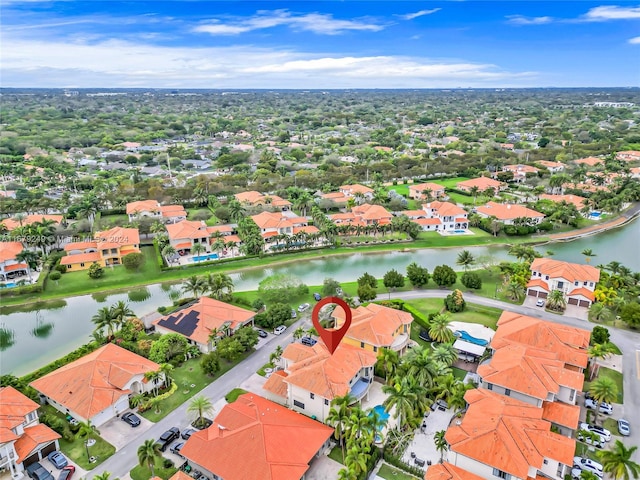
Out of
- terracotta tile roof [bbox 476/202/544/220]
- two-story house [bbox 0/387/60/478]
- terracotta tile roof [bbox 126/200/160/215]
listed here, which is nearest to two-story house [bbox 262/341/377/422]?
two-story house [bbox 0/387/60/478]

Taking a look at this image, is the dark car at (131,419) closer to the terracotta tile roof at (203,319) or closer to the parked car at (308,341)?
the terracotta tile roof at (203,319)

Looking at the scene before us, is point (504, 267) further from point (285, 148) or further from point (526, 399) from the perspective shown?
point (285, 148)

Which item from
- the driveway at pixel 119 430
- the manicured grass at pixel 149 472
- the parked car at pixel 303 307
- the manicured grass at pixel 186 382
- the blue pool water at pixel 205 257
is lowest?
the blue pool water at pixel 205 257

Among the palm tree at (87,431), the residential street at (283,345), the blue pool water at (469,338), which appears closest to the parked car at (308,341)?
the residential street at (283,345)

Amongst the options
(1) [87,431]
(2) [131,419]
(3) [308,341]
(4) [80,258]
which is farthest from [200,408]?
(4) [80,258]

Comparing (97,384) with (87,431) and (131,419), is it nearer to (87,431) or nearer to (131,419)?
(131,419)

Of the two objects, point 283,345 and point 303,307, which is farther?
point 303,307

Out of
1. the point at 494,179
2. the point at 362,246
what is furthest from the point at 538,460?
the point at 494,179
